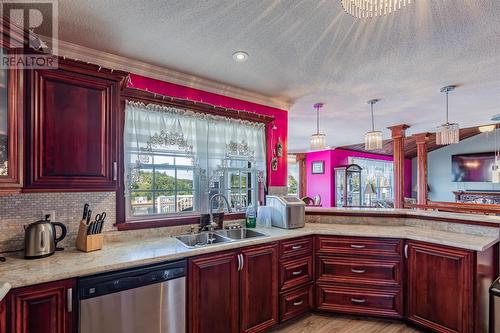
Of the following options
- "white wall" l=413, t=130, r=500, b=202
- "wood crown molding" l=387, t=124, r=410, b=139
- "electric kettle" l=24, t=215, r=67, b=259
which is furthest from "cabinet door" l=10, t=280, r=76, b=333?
"white wall" l=413, t=130, r=500, b=202

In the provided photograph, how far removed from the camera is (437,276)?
231 centimetres

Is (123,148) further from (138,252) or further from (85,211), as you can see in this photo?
(138,252)

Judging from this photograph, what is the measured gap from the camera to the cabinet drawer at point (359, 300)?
2559 millimetres

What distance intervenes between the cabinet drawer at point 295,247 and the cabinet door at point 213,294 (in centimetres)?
54

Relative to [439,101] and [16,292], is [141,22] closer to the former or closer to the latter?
[16,292]

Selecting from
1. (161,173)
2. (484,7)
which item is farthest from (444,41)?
(161,173)

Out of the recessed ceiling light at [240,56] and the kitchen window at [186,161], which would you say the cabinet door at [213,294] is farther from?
the recessed ceiling light at [240,56]

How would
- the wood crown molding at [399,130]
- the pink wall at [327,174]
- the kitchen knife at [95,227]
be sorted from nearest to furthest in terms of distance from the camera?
1. the kitchen knife at [95,227]
2. the wood crown molding at [399,130]
3. the pink wall at [327,174]

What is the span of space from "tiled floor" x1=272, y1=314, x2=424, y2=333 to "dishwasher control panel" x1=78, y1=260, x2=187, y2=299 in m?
1.25

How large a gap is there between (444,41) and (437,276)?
1.97 meters

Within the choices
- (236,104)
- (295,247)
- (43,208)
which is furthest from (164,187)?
(295,247)

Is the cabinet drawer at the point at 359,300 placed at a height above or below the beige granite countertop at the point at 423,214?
below

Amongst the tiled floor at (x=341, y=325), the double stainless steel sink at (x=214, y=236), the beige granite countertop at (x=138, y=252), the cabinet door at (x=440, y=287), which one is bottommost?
the tiled floor at (x=341, y=325)

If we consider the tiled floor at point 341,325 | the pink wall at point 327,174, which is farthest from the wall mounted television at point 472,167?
the tiled floor at point 341,325
